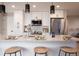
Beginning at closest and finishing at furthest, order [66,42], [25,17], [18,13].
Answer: [66,42] → [18,13] → [25,17]

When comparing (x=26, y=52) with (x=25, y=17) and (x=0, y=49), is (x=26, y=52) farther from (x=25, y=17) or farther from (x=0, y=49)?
(x=25, y=17)

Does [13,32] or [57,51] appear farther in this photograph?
[13,32]

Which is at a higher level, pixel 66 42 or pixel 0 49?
pixel 66 42

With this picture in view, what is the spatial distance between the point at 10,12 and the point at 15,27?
1079 millimetres

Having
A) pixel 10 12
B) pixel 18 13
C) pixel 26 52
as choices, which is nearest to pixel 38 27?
pixel 18 13

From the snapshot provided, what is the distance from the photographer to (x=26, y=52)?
3936mm

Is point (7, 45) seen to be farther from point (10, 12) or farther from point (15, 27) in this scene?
point (10, 12)

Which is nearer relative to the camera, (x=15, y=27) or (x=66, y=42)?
(x=66, y=42)

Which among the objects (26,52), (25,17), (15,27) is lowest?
(26,52)

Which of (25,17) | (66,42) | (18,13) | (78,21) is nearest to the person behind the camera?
(66,42)

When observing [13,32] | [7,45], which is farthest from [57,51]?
[13,32]

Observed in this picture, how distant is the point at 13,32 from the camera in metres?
7.74

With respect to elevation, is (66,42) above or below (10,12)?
below

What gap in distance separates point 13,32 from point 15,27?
2.00 feet
